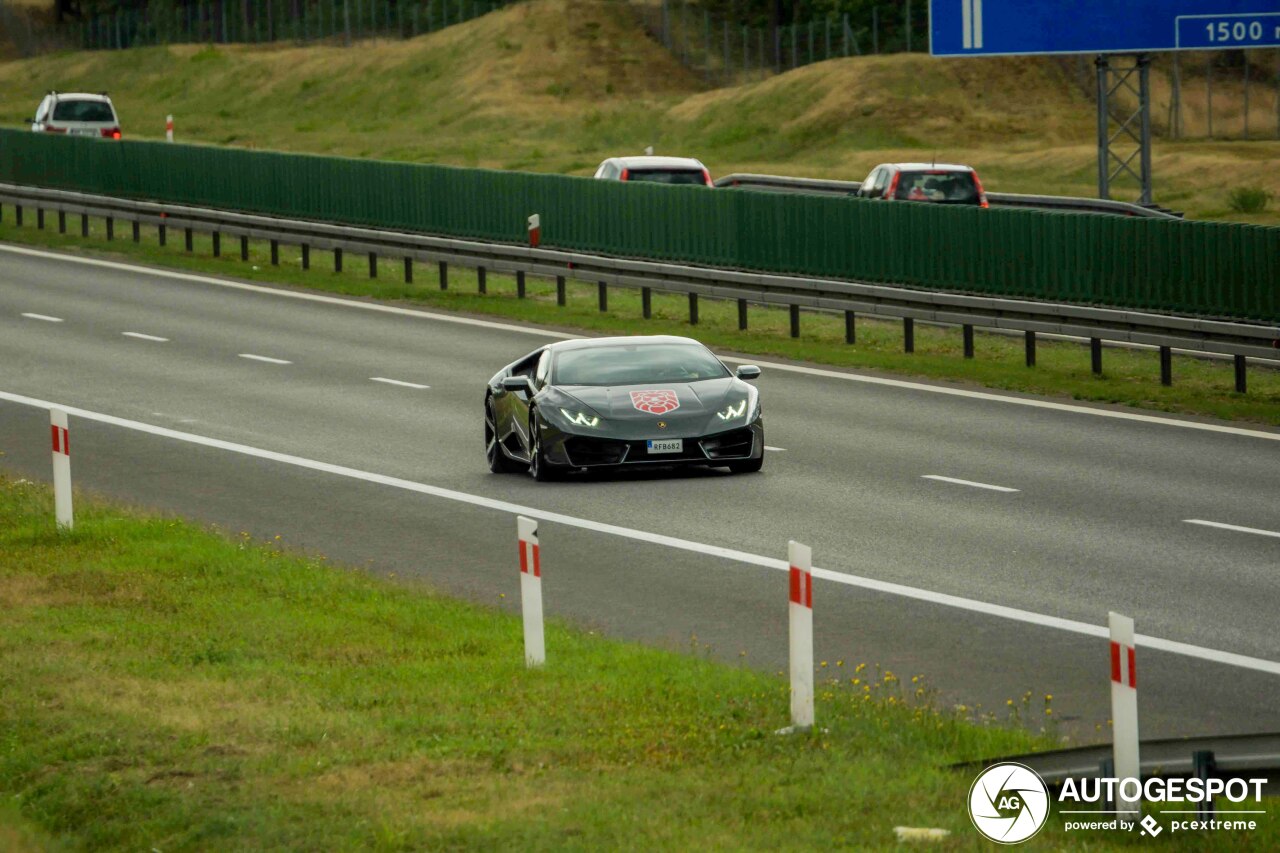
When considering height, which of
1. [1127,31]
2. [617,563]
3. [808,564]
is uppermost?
[1127,31]

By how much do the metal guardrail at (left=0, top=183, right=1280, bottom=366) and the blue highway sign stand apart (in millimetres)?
7546

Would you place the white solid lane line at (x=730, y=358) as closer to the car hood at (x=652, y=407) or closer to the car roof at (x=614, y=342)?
the car roof at (x=614, y=342)

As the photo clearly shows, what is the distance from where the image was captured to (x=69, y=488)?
15.4 metres

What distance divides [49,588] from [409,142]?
62.0 meters

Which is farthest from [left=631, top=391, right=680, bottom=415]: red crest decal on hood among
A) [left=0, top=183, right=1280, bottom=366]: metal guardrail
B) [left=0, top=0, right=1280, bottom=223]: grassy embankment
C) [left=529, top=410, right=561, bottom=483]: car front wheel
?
[left=0, top=0, right=1280, bottom=223]: grassy embankment

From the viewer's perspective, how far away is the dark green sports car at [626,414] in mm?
18328

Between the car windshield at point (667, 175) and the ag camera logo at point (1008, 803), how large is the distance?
2842 cm

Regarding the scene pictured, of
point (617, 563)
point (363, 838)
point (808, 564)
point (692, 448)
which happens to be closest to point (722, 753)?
point (808, 564)

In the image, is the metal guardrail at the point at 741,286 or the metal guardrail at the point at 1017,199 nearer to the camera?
the metal guardrail at the point at 741,286

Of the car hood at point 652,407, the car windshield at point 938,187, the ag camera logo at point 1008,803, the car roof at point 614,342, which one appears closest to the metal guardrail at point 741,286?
the car windshield at point 938,187

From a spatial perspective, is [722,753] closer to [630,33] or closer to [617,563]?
[617,563]

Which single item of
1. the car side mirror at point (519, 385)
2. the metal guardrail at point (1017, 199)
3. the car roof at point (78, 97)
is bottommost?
the car side mirror at point (519, 385)

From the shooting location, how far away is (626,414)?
722 inches

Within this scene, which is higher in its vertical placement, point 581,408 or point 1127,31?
point 1127,31
